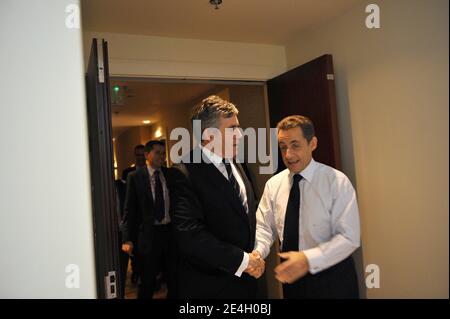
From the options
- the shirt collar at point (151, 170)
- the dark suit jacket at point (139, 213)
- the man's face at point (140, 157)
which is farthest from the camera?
the man's face at point (140, 157)

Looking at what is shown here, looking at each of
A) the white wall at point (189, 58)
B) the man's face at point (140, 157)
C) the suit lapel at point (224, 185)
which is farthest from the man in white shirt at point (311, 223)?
the man's face at point (140, 157)

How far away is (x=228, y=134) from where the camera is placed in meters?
1.42

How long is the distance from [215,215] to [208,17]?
1.28 metres

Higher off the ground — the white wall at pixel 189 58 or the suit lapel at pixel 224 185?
the white wall at pixel 189 58

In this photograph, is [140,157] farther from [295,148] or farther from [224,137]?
[295,148]

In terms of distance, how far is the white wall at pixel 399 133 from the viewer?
169cm

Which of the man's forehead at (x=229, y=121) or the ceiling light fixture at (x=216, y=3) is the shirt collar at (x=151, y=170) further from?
the man's forehead at (x=229, y=121)

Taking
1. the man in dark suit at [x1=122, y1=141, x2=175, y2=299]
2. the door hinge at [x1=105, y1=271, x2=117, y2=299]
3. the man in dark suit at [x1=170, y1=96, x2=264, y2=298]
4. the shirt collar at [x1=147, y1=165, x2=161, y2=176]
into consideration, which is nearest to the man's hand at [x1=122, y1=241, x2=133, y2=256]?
the man in dark suit at [x1=122, y1=141, x2=175, y2=299]

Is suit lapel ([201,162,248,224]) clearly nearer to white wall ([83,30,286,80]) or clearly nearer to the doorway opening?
the doorway opening

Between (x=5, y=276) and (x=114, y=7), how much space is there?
1.40 meters

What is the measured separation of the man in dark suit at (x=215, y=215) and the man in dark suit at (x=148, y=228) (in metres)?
1.29

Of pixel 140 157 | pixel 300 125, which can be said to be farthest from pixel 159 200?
pixel 300 125
